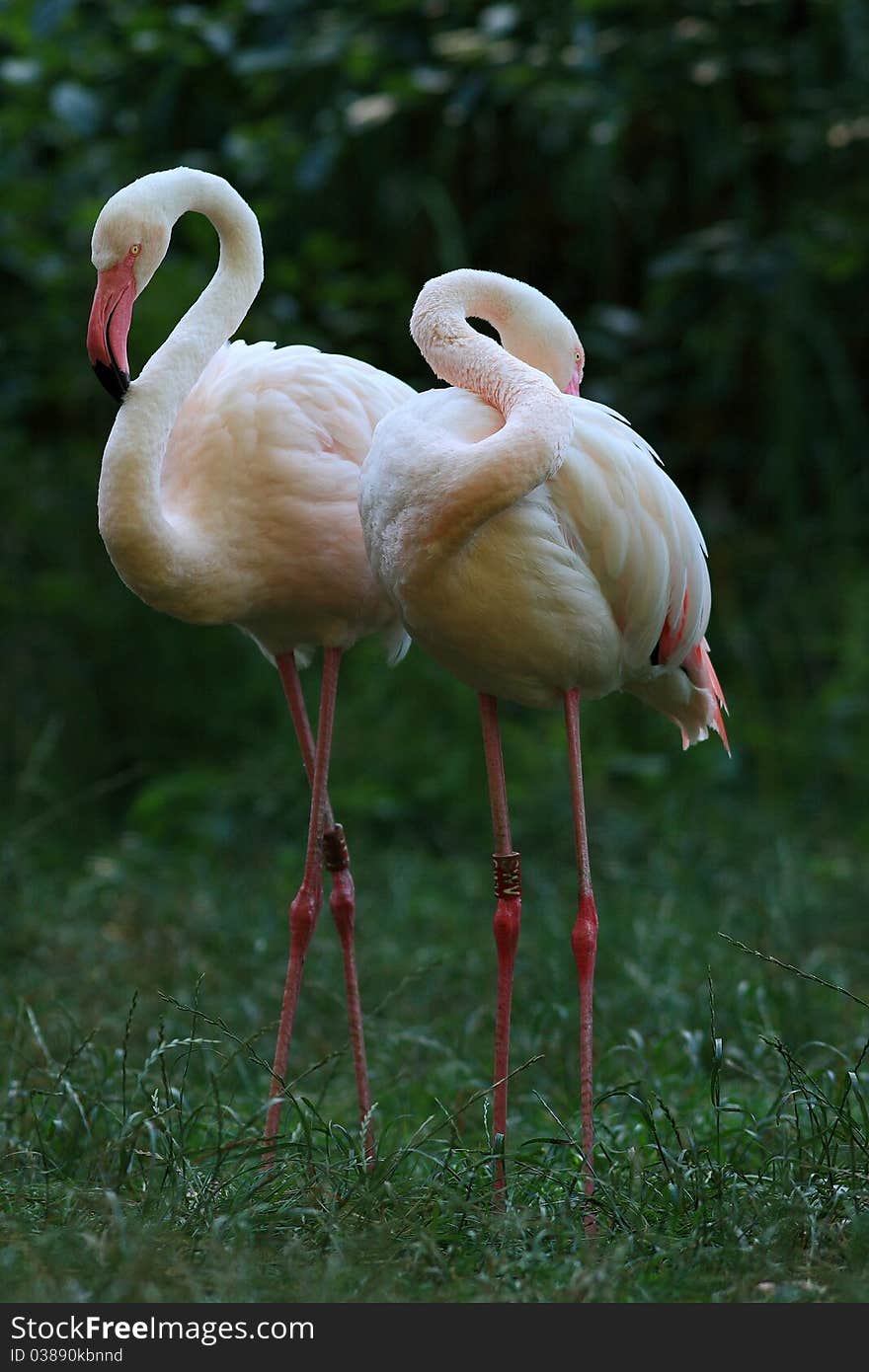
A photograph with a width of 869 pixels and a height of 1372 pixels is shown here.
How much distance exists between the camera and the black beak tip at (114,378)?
375 centimetres

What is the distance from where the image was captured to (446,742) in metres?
7.70

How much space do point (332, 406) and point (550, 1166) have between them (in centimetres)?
191

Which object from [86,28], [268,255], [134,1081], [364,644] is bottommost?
[134,1081]

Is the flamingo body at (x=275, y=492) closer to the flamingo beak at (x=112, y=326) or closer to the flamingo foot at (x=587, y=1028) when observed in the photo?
the flamingo beak at (x=112, y=326)

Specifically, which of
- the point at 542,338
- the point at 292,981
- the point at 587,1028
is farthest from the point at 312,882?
the point at 542,338

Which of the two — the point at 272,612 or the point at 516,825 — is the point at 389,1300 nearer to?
the point at 272,612

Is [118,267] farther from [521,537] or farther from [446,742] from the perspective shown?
[446,742]

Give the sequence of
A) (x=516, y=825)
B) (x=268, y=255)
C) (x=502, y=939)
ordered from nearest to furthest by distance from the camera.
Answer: (x=502, y=939) < (x=516, y=825) < (x=268, y=255)

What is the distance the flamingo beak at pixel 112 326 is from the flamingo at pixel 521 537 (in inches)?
24.1

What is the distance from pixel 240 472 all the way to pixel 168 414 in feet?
0.99

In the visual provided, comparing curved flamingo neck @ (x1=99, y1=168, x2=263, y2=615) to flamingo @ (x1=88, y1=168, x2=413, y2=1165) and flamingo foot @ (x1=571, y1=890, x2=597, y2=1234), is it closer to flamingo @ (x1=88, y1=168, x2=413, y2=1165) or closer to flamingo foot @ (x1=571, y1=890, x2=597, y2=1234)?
flamingo @ (x1=88, y1=168, x2=413, y2=1165)

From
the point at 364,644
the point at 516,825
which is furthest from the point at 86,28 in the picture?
the point at 516,825

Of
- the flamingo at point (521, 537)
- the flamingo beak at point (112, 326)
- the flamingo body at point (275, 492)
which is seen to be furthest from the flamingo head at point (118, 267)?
the flamingo at point (521, 537)

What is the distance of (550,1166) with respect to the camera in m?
3.54
